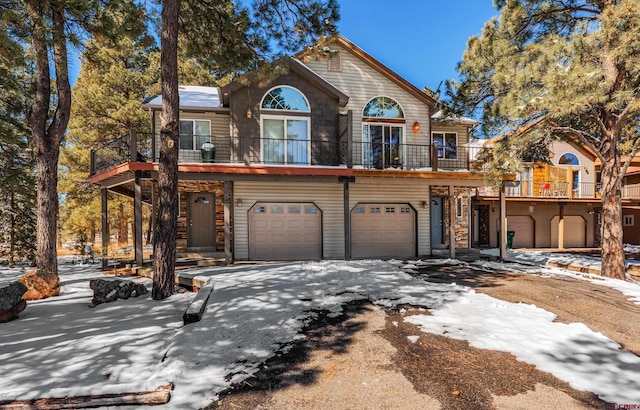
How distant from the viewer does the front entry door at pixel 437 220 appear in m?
14.5

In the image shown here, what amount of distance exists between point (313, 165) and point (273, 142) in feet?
5.66

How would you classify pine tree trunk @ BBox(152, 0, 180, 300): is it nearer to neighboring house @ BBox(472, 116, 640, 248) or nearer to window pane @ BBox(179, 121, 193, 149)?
window pane @ BBox(179, 121, 193, 149)

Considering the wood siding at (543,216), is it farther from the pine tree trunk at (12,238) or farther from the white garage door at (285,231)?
the pine tree trunk at (12,238)

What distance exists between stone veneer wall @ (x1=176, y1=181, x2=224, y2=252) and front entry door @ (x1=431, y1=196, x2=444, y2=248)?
9286 mm

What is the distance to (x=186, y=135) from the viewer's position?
1179 centimetres

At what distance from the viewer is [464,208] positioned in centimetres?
1700

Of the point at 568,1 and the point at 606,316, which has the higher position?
the point at 568,1

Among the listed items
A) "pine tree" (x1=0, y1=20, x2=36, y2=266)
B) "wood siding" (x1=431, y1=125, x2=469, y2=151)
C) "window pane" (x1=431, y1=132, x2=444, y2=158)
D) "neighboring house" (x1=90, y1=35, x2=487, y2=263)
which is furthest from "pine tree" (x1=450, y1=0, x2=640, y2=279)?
"pine tree" (x1=0, y1=20, x2=36, y2=266)

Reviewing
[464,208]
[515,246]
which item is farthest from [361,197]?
[515,246]

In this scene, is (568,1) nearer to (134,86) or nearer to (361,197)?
(361,197)

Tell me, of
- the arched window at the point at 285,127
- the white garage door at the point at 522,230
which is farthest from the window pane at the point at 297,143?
the white garage door at the point at 522,230

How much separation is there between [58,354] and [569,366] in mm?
6104

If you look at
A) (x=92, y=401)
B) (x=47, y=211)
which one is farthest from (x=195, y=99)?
(x=92, y=401)

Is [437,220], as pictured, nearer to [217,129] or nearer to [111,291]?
[217,129]
